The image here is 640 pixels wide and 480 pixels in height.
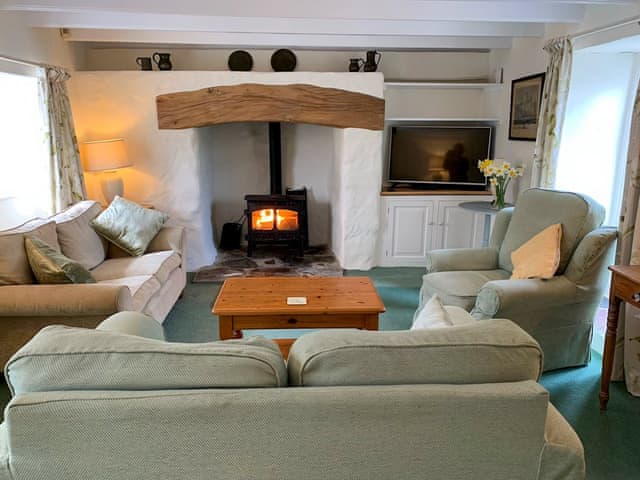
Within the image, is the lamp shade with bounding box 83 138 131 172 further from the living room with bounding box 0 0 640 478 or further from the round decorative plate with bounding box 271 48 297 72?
the round decorative plate with bounding box 271 48 297 72

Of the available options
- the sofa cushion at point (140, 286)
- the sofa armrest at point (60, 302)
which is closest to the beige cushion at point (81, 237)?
the sofa cushion at point (140, 286)

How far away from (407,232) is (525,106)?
1558 mm

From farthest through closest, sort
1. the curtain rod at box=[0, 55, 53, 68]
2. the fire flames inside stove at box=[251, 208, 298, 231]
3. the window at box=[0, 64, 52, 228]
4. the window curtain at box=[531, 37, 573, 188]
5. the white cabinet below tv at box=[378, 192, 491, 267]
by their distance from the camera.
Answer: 1. the fire flames inside stove at box=[251, 208, 298, 231]
2. the white cabinet below tv at box=[378, 192, 491, 267]
3. the window at box=[0, 64, 52, 228]
4. the window curtain at box=[531, 37, 573, 188]
5. the curtain rod at box=[0, 55, 53, 68]

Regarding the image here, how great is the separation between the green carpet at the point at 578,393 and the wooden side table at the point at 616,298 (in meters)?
0.13

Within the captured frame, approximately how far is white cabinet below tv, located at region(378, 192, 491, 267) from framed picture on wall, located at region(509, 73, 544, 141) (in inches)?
29.1

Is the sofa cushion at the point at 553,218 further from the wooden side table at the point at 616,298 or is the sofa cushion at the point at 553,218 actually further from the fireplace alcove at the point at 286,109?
the fireplace alcove at the point at 286,109

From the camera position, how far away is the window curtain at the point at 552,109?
349cm

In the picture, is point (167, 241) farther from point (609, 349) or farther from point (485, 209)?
point (609, 349)

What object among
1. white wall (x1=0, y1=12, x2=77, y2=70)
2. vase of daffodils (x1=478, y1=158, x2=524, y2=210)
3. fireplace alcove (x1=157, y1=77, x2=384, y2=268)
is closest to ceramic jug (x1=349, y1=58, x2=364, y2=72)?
fireplace alcove (x1=157, y1=77, x2=384, y2=268)

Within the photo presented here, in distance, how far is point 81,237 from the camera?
3438mm

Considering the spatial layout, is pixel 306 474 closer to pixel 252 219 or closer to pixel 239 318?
pixel 239 318

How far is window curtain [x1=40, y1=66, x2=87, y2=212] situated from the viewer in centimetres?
392

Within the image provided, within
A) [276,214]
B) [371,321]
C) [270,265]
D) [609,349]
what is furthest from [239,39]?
[609,349]

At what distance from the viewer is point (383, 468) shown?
1176 mm
